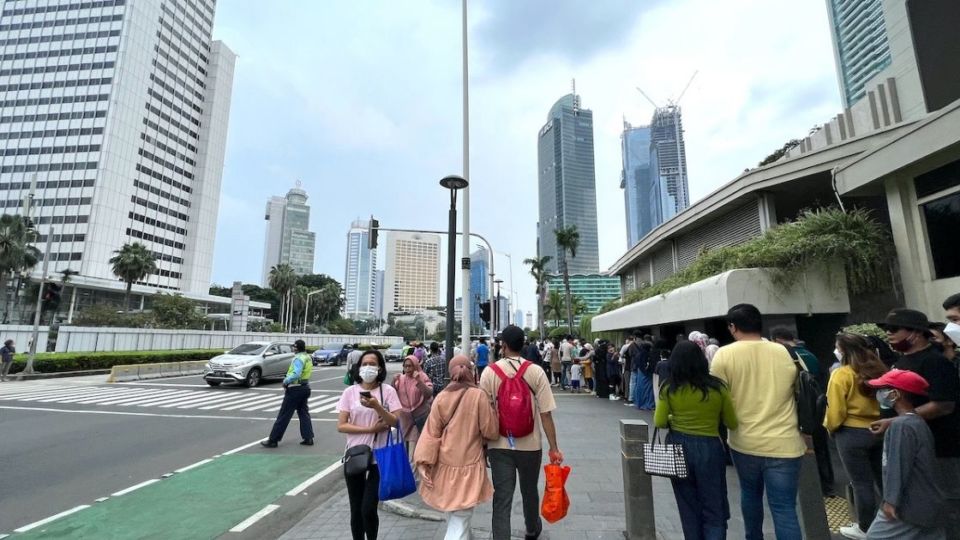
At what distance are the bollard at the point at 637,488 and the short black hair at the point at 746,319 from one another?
1.11 metres

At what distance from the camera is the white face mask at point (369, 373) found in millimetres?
3748

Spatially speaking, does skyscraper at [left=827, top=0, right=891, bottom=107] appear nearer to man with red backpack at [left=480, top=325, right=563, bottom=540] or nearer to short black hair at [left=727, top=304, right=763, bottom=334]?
short black hair at [left=727, top=304, right=763, bottom=334]

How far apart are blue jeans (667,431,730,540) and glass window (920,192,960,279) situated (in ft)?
22.5

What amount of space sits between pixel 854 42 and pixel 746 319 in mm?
88970

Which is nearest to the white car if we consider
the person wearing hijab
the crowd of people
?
the person wearing hijab

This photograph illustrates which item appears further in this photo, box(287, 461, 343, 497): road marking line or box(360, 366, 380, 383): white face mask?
box(287, 461, 343, 497): road marking line

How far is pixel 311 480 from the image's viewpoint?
5988 millimetres

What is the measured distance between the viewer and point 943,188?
22.7ft

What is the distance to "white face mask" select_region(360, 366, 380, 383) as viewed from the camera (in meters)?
3.75

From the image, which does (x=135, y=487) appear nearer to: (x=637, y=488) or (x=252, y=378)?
(x=637, y=488)

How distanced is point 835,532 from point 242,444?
8551 mm

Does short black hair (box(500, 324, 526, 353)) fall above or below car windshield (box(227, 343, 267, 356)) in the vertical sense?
above

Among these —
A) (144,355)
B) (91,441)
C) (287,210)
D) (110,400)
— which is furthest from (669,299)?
(287,210)

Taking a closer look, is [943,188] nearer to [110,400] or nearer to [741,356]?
[741,356]
